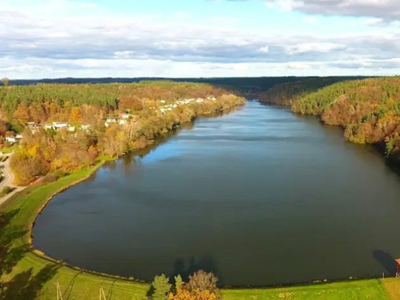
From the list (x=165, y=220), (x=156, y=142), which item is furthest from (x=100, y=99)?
(x=165, y=220)

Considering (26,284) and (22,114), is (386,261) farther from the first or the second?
(22,114)

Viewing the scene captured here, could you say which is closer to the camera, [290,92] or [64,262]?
[64,262]

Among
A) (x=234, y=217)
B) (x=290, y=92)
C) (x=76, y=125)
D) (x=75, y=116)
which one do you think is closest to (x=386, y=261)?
(x=234, y=217)

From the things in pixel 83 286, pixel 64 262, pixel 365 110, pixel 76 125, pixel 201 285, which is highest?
pixel 365 110

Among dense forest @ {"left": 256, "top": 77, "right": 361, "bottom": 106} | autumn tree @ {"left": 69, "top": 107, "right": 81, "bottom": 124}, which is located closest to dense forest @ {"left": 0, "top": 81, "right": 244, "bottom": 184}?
autumn tree @ {"left": 69, "top": 107, "right": 81, "bottom": 124}

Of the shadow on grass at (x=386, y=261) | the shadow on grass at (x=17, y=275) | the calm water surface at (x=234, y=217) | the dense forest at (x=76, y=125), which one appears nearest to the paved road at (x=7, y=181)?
the dense forest at (x=76, y=125)

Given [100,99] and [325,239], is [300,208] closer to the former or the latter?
[325,239]

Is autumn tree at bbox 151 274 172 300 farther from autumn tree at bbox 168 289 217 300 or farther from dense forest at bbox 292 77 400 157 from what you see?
dense forest at bbox 292 77 400 157
